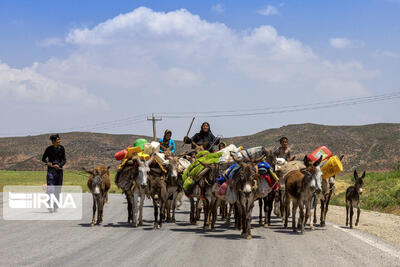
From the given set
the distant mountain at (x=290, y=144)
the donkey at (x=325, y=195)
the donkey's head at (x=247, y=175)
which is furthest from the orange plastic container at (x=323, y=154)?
the distant mountain at (x=290, y=144)

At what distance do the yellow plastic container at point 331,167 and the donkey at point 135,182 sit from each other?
5.32 metres

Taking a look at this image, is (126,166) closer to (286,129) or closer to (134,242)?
(134,242)

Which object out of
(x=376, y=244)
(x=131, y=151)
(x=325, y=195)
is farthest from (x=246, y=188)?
(x=131, y=151)

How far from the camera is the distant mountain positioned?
108688 millimetres

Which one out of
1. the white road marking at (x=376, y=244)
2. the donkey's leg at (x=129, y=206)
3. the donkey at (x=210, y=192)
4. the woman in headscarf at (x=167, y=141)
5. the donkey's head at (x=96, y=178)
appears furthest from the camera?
the woman in headscarf at (x=167, y=141)

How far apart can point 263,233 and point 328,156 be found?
3698mm

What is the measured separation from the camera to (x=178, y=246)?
1095 cm

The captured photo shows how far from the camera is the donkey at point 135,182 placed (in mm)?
14508

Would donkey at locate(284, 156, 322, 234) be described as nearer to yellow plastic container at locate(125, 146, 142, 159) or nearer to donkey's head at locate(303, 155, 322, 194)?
donkey's head at locate(303, 155, 322, 194)

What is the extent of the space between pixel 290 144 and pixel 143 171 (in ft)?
355

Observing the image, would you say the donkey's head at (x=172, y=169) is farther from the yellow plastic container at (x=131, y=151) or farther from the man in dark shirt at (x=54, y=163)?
the man in dark shirt at (x=54, y=163)

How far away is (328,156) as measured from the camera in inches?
622

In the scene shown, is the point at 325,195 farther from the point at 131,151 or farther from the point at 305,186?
the point at 131,151

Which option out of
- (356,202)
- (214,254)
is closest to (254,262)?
(214,254)
